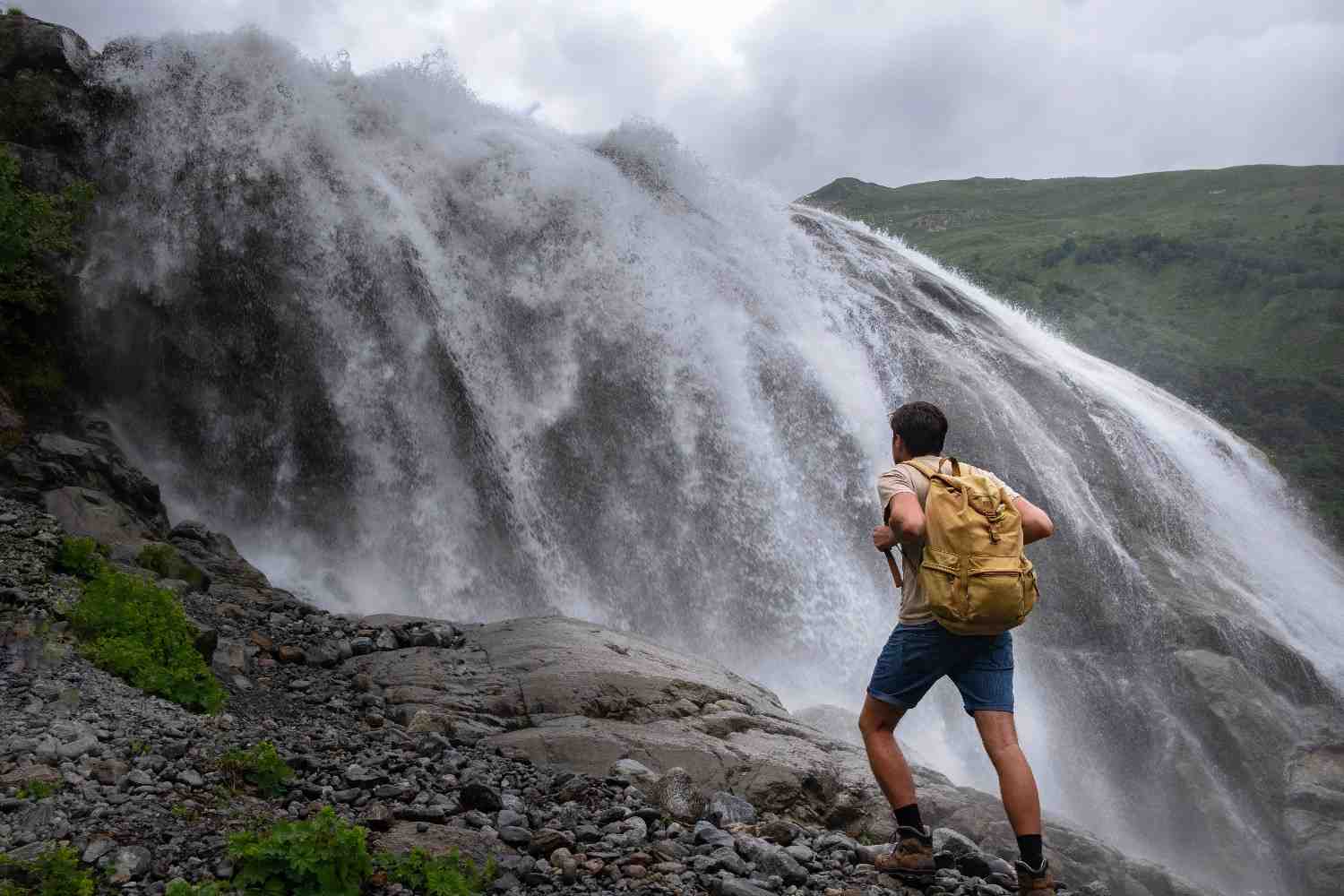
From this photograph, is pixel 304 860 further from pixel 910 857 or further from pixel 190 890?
pixel 910 857

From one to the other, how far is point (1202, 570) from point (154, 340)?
1849 centimetres

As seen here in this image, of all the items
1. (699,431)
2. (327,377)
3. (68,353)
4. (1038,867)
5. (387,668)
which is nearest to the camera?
(1038,867)

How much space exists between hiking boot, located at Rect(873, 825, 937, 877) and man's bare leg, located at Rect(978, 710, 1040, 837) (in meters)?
0.49

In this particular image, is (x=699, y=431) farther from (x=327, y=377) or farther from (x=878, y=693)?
(x=878, y=693)

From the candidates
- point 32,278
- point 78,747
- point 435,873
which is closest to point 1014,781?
point 435,873

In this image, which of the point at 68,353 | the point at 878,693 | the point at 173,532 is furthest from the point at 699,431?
the point at 878,693

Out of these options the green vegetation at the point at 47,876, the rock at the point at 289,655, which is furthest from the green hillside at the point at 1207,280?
the green vegetation at the point at 47,876

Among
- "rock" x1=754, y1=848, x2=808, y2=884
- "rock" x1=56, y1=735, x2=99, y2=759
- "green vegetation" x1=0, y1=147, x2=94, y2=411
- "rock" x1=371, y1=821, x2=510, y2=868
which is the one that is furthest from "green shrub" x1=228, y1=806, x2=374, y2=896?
"green vegetation" x1=0, y1=147, x2=94, y2=411

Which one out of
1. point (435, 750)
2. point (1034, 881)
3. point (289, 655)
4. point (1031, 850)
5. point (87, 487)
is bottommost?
point (1034, 881)

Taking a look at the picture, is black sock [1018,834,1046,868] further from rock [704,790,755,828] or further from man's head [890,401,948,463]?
man's head [890,401,948,463]

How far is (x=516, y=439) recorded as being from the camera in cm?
1499

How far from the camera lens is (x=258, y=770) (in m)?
5.00

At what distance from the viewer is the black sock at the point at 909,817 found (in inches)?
189

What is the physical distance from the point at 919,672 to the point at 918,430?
47.7 inches
